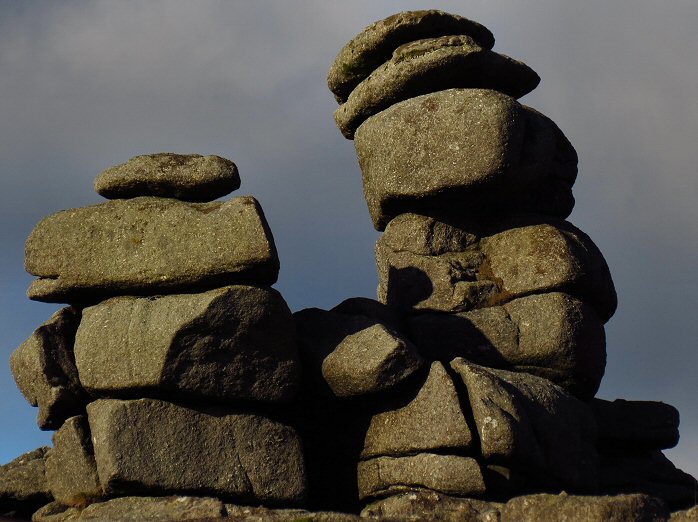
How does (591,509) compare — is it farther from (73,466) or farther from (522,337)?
(73,466)

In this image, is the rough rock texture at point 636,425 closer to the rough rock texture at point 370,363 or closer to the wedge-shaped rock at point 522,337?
the wedge-shaped rock at point 522,337

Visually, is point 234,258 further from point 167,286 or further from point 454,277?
point 454,277

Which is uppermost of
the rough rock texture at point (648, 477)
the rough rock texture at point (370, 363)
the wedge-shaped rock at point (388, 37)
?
the wedge-shaped rock at point (388, 37)

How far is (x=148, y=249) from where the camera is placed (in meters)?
18.9

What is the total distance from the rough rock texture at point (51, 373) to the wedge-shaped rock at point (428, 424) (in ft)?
15.6

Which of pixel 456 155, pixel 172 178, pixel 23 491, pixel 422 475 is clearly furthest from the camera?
pixel 456 155

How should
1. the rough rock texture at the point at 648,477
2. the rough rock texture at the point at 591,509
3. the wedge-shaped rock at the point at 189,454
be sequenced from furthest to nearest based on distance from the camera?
the rough rock texture at the point at 648,477 < the wedge-shaped rock at the point at 189,454 < the rough rock texture at the point at 591,509

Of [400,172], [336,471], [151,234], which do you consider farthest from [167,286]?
[400,172]

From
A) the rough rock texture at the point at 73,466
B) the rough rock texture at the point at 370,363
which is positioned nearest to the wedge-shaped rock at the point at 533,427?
the rough rock texture at the point at 370,363

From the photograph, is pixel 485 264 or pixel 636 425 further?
pixel 636 425

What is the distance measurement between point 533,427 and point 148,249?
6.60m

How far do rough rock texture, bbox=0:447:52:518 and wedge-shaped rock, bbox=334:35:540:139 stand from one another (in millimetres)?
9182

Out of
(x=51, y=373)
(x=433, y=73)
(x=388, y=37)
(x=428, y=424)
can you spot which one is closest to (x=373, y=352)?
(x=428, y=424)

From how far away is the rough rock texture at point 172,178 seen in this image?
19.8m
